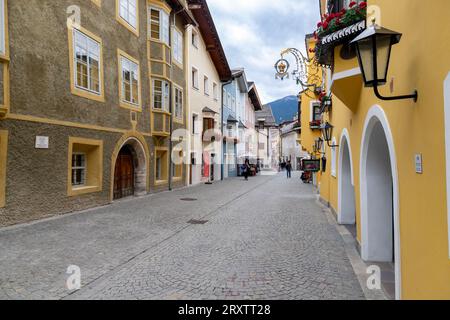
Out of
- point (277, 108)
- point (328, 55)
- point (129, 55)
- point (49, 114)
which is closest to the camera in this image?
point (328, 55)

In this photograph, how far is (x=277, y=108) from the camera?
7840 inches

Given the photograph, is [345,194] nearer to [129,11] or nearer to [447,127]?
[447,127]

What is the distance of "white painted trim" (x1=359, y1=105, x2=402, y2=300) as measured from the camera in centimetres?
358

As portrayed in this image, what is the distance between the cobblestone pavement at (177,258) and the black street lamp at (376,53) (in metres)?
2.73

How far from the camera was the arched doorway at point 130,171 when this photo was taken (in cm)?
1360

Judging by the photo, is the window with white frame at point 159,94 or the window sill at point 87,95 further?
the window with white frame at point 159,94

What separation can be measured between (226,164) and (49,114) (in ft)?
71.9

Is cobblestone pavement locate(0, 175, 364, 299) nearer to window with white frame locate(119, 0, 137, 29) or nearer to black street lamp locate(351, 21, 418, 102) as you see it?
black street lamp locate(351, 21, 418, 102)

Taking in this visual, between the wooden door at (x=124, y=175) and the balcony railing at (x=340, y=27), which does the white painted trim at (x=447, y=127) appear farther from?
the wooden door at (x=124, y=175)

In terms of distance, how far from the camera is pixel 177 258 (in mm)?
5730

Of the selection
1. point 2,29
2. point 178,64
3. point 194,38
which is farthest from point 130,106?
point 194,38

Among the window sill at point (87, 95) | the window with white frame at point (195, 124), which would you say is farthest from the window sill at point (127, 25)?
the window with white frame at point (195, 124)
